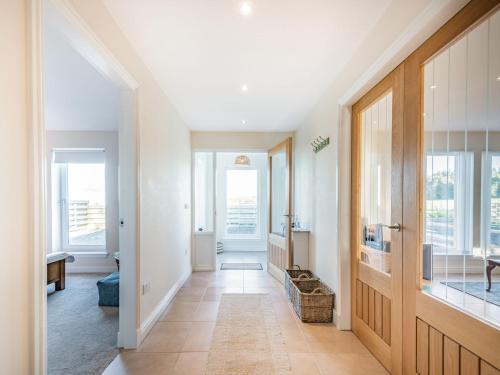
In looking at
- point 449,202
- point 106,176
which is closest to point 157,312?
point 449,202

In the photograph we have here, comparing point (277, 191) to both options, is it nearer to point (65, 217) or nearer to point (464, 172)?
point (464, 172)

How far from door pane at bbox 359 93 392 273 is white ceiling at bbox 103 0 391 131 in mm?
605

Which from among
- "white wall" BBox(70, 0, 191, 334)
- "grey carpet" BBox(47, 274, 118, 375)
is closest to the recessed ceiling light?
"white wall" BBox(70, 0, 191, 334)

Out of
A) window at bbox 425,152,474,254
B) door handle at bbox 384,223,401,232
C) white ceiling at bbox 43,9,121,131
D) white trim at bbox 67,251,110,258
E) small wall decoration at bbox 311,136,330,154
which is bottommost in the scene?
white trim at bbox 67,251,110,258

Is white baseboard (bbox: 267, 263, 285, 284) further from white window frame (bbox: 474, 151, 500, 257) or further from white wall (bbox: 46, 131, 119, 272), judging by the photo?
white window frame (bbox: 474, 151, 500, 257)

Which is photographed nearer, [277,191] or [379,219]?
[379,219]

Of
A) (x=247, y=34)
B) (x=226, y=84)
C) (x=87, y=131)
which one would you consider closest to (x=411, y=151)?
(x=247, y=34)

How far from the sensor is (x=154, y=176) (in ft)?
8.97

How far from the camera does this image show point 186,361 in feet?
6.83

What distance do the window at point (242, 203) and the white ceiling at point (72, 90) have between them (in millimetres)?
3018

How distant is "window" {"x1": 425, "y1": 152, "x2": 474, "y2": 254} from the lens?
135 centimetres

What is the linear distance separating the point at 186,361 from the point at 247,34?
2.58 meters

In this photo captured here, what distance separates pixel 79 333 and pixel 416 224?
308 centimetres

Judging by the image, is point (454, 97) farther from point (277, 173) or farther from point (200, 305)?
point (277, 173)
